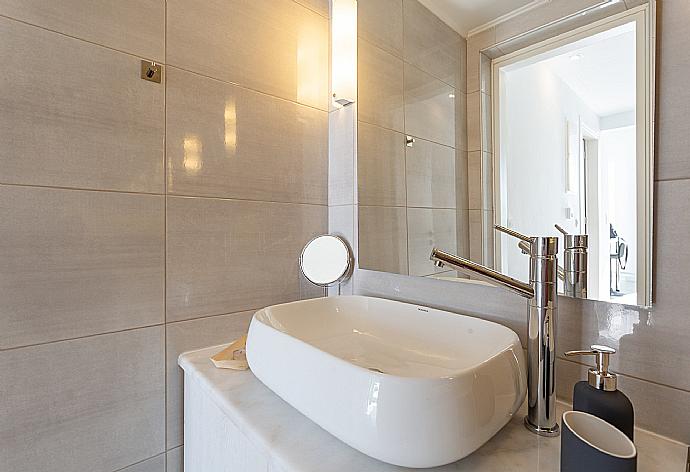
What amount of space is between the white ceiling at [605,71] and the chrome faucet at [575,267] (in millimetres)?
234

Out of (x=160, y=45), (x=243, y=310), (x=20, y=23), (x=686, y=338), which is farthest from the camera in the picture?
(x=243, y=310)

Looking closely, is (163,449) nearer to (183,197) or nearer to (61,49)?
(183,197)

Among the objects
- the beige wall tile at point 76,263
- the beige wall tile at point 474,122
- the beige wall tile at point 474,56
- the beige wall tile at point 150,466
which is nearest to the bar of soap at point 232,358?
the beige wall tile at point 76,263

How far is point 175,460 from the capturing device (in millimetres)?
950

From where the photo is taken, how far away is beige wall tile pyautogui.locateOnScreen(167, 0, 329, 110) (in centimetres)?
97

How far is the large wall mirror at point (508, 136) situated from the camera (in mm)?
661

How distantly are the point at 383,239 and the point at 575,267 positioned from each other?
55cm

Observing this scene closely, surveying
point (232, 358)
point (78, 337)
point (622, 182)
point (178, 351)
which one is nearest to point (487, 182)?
point (622, 182)

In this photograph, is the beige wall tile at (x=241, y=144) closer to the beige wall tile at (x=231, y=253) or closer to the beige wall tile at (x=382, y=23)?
the beige wall tile at (x=231, y=253)

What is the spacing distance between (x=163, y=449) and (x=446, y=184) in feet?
3.19

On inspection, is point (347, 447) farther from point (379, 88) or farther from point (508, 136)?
point (379, 88)

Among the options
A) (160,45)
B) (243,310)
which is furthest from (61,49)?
(243,310)

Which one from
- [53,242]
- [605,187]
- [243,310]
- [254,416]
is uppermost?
[605,187]

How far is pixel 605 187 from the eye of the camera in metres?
0.69
